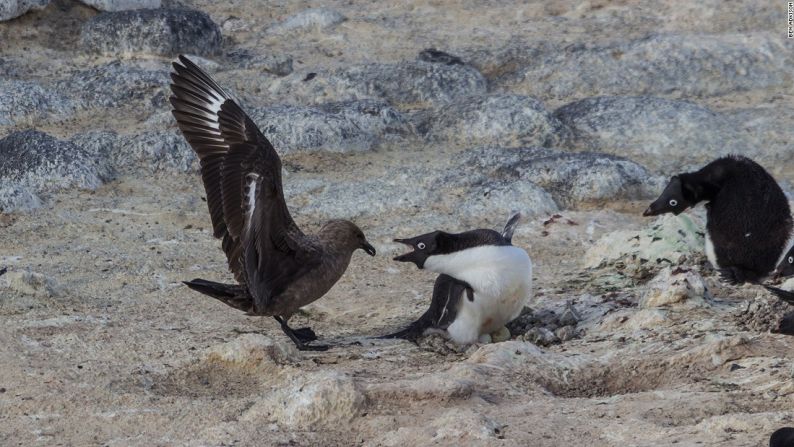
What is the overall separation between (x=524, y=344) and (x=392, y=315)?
1509 millimetres

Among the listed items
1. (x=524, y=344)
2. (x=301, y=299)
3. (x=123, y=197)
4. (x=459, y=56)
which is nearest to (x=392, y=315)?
(x=301, y=299)

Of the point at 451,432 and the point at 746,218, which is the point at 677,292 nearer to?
the point at 746,218

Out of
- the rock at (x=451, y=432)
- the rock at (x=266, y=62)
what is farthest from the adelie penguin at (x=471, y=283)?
the rock at (x=266, y=62)

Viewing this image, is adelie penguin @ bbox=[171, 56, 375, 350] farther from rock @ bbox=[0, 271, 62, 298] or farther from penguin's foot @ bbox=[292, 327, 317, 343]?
rock @ bbox=[0, 271, 62, 298]

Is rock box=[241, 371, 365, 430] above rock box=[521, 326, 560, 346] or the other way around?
above

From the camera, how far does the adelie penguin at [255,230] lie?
6.18 meters

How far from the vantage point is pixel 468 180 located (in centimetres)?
956

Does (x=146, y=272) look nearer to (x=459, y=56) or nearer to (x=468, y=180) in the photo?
(x=468, y=180)

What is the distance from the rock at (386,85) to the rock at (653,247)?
385cm

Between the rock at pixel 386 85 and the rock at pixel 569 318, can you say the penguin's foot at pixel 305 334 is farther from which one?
Result: the rock at pixel 386 85

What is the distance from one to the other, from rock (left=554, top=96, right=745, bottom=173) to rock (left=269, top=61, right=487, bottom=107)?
1045 millimetres

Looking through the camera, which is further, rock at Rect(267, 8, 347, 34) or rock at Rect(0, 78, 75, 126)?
rock at Rect(267, 8, 347, 34)

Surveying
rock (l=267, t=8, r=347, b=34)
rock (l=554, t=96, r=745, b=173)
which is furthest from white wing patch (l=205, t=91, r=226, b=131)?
rock (l=267, t=8, r=347, b=34)

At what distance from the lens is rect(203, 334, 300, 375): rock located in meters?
5.94
